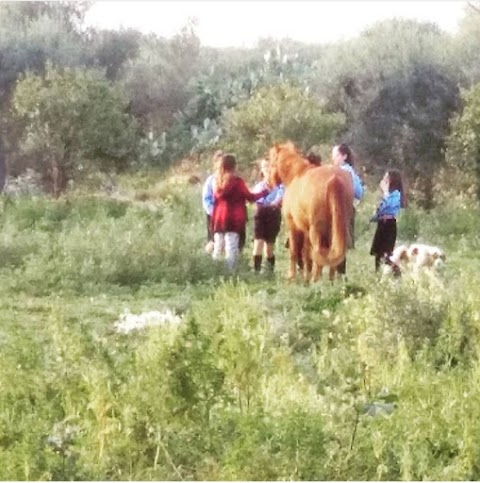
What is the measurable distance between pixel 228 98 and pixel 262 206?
39 cm

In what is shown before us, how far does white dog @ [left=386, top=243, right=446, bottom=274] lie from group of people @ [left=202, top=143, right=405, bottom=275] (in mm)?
33

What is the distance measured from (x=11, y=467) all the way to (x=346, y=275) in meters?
1.36

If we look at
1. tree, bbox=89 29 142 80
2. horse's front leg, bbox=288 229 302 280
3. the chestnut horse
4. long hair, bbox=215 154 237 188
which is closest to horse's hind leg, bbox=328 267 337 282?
the chestnut horse

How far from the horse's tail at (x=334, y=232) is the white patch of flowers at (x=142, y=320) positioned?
59 cm

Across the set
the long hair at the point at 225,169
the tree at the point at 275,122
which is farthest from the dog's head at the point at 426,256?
the long hair at the point at 225,169

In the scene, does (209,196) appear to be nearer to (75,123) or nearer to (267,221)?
(267,221)

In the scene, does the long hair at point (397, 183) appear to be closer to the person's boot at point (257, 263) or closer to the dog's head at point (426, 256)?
the dog's head at point (426, 256)

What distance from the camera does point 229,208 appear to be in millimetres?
4598

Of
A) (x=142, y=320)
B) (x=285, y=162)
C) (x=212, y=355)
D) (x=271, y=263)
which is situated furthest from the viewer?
(x=271, y=263)

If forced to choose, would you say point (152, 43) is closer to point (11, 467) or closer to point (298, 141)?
point (298, 141)

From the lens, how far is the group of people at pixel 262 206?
452 cm

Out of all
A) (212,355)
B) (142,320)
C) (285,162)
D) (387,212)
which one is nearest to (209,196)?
(285,162)

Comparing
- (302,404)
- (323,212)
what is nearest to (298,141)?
(323,212)

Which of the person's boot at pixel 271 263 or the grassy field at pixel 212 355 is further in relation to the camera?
the person's boot at pixel 271 263
